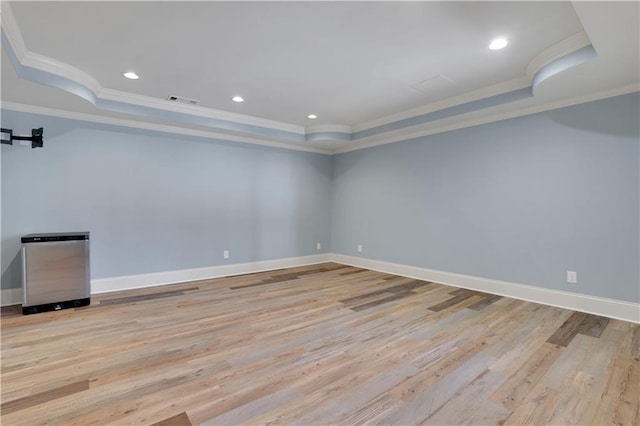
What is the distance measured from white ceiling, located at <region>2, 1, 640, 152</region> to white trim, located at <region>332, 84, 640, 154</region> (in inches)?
1.1

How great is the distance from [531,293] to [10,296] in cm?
635

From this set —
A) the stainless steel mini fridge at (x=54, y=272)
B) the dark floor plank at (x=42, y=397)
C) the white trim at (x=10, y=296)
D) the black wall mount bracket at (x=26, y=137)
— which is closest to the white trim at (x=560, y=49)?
the dark floor plank at (x=42, y=397)

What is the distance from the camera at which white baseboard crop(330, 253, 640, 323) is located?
320 cm

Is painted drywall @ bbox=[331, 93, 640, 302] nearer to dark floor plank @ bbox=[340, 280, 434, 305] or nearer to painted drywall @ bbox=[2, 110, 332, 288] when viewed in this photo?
dark floor plank @ bbox=[340, 280, 434, 305]

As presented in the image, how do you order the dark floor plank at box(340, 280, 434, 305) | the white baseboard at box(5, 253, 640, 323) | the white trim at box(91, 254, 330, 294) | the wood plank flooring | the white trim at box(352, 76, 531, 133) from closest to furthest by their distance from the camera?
the wood plank flooring → the white baseboard at box(5, 253, 640, 323) → the white trim at box(352, 76, 531, 133) → the dark floor plank at box(340, 280, 434, 305) → the white trim at box(91, 254, 330, 294)

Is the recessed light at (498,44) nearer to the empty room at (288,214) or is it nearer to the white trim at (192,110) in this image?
the empty room at (288,214)

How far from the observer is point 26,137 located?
357 centimetres

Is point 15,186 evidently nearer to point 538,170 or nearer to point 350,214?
point 350,214

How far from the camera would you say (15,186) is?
142 inches

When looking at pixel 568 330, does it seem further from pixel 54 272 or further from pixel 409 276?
pixel 54 272

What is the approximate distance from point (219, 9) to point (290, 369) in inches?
107

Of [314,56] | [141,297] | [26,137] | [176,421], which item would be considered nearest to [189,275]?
[141,297]

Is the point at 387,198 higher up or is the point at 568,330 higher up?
the point at 387,198

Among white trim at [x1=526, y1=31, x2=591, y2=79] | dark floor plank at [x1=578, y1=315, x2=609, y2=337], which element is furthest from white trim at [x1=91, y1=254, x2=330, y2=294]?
white trim at [x1=526, y1=31, x2=591, y2=79]
